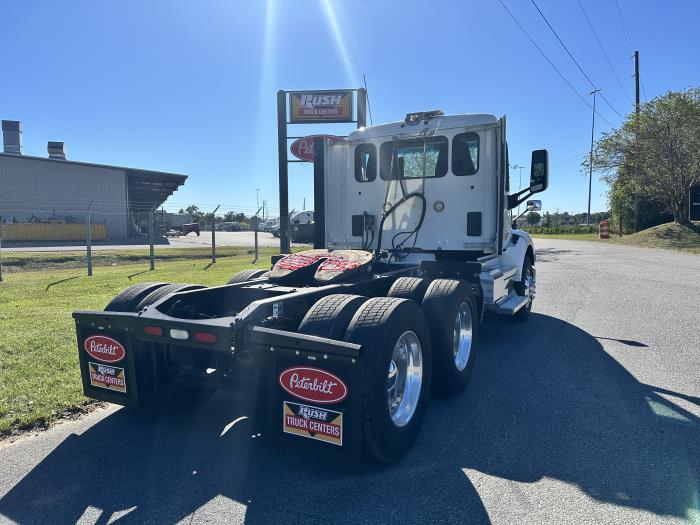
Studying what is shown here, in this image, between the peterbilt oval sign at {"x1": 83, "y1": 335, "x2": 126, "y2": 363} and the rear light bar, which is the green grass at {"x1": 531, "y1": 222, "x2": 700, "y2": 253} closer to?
the rear light bar

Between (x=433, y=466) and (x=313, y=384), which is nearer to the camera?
(x=313, y=384)

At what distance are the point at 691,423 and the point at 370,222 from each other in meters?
4.08

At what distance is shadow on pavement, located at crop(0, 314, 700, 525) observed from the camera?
8.93 ft

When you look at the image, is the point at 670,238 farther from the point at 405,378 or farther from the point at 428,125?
the point at 405,378

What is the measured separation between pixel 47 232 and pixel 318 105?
23.5 meters

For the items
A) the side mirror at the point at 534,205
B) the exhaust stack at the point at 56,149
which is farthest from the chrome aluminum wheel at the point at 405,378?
the exhaust stack at the point at 56,149

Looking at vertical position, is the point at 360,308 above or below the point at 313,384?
above

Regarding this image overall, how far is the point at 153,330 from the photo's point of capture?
11.1 feet

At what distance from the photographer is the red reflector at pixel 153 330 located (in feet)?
11.1

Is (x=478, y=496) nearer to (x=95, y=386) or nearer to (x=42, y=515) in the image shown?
(x=42, y=515)

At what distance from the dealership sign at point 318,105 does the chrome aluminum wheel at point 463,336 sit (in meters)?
11.3

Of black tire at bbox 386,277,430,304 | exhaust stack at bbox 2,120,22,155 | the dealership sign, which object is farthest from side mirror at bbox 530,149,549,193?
exhaust stack at bbox 2,120,22,155

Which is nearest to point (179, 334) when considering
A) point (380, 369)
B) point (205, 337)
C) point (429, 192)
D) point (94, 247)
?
point (205, 337)

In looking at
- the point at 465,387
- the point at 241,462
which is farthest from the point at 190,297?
the point at 465,387
